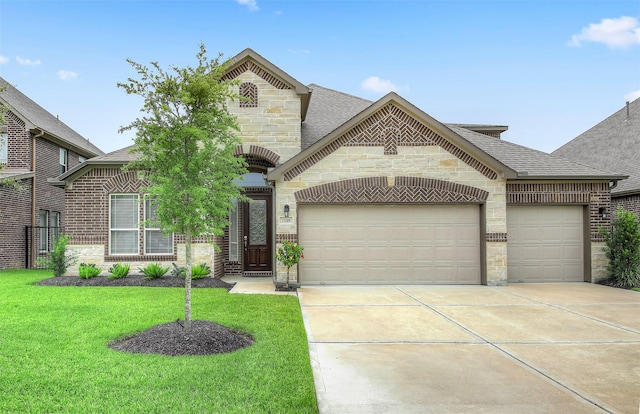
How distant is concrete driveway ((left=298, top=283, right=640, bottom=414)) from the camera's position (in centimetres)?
405

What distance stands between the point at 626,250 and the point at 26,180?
21.1 meters

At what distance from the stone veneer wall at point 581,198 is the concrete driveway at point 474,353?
2.84 meters

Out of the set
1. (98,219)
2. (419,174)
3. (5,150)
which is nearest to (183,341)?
(419,174)

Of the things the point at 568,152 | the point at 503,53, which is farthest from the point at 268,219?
the point at 568,152

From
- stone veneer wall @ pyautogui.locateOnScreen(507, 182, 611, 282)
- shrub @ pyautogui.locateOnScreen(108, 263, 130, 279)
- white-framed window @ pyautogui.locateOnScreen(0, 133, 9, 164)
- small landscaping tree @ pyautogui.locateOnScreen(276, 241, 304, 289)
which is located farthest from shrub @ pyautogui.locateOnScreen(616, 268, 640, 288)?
white-framed window @ pyautogui.locateOnScreen(0, 133, 9, 164)

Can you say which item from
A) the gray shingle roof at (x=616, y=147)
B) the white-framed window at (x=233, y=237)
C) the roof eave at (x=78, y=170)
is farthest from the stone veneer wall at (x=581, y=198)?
the roof eave at (x=78, y=170)

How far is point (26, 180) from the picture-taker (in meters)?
16.9

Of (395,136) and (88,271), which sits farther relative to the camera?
(395,136)

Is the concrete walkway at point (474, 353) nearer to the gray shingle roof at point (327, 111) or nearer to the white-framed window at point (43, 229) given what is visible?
the gray shingle roof at point (327, 111)

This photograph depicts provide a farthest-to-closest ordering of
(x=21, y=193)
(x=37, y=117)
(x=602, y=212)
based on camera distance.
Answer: (x=37, y=117) → (x=21, y=193) → (x=602, y=212)

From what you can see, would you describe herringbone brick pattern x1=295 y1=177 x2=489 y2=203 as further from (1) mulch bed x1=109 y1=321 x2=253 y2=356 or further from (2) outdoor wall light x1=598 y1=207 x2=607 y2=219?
(1) mulch bed x1=109 y1=321 x2=253 y2=356

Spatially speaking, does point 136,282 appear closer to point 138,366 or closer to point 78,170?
point 78,170

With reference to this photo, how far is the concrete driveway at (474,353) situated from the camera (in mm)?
4051

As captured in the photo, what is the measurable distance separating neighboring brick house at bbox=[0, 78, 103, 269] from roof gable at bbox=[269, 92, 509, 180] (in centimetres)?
1183
